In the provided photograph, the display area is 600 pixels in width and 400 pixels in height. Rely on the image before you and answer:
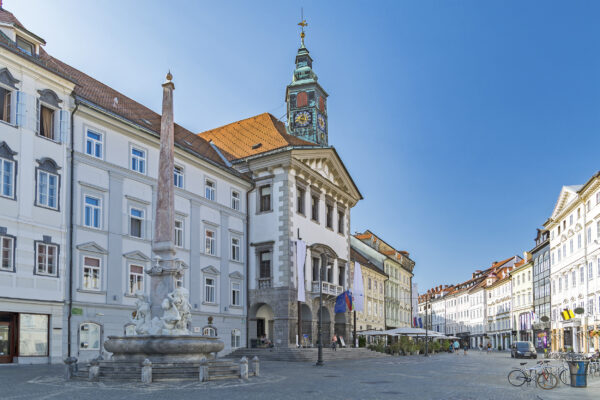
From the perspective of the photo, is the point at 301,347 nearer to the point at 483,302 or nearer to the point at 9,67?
the point at 9,67

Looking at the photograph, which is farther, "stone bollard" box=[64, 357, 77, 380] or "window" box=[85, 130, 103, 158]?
"window" box=[85, 130, 103, 158]

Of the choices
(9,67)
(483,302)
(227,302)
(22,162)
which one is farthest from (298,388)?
(483,302)


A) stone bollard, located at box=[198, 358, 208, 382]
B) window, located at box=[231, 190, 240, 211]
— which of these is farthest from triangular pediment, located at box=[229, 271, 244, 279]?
stone bollard, located at box=[198, 358, 208, 382]

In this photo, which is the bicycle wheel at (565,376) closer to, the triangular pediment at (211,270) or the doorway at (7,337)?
the doorway at (7,337)

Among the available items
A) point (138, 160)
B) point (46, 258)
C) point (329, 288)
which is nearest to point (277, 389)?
point (46, 258)

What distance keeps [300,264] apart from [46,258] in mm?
18883

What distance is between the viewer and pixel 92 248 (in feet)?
101

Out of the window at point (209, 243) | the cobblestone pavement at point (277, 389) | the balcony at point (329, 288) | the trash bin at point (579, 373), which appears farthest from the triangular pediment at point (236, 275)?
the trash bin at point (579, 373)

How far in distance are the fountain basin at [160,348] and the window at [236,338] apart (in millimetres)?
20904

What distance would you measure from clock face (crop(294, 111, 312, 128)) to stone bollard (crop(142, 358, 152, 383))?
141 ft

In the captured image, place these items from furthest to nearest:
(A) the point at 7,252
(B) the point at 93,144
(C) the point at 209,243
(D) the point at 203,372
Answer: (C) the point at 209,243
(B) the point at 93,144
(A) the point at 7,252
(D) the point at 203,372

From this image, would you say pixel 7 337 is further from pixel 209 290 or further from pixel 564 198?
pixel 564 198

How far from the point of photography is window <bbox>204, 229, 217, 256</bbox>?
40.6 metres

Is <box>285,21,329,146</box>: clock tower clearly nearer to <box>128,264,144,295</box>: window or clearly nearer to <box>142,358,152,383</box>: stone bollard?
<box>128,264,144,295</box>: window
